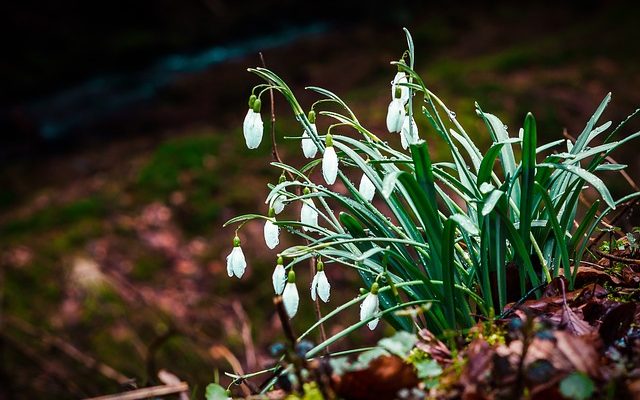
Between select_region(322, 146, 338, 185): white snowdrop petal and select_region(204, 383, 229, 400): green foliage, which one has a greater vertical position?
select_region(322, 146, 338, 185): white snowdrop petal

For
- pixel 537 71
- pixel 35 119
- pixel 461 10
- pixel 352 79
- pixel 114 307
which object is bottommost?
pixel 114 307

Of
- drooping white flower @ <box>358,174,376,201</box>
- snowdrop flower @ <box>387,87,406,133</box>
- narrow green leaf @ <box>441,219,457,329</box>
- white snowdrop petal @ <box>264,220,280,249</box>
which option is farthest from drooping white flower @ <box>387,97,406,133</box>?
white snowdrop petal @ <box>264,220,280,249</box>

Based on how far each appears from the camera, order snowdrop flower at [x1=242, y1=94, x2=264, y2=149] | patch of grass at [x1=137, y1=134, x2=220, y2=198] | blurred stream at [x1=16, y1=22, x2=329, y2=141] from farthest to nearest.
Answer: blurred stream at [x1=16, y1=22, x2=329, y2=141], patch of grass at [x1=137, y1=134, x2=220, y2=198], snowdrop flower at [x1=242, y1=94, x2=264, y2=149]

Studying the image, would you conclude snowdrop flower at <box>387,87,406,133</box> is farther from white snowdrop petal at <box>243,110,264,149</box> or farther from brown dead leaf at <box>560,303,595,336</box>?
brown dead leaf at <box>560,303,595,336</box>

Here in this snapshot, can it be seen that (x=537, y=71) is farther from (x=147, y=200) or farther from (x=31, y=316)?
(x=31, y=316)

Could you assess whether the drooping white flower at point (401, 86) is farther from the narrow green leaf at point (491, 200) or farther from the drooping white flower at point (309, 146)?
the narrow green leaf at point (491, 200)

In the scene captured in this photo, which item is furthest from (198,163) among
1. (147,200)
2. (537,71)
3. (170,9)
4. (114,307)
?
(170,9)

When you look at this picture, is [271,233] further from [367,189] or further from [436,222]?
[436,222]
